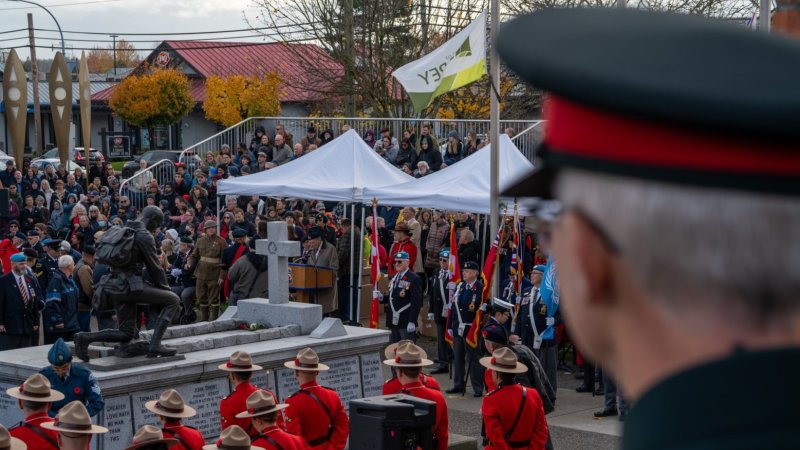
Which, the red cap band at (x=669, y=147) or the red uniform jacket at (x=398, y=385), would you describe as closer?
the red cap band at (x=669, y=147)

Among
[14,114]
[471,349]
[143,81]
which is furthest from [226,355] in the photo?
[143,81]

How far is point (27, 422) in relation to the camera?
327 inches

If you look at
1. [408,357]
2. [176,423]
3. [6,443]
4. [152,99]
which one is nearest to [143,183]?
[408,357]

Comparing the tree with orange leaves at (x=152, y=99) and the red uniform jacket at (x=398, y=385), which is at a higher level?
the tree with orange leaves at (x=152, y=99)

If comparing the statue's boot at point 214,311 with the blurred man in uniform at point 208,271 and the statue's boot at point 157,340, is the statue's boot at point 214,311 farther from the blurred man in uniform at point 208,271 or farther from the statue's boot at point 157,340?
the statue's boot at point 157,340

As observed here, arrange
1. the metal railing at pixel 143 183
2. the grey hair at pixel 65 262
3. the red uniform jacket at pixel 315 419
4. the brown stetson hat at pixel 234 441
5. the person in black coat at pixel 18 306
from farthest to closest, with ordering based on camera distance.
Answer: the metal railing at pixel 143 183, the grey hair at pixel 65 262, the person in black coat at pixel 18 306, the red uniform jacket at pixel 315 419, the brown stetson hat at pixel 234 441

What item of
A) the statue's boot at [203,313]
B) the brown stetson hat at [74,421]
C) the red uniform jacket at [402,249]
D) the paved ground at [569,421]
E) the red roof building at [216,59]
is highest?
the red roof building at [216,59]

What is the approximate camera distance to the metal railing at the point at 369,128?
75.9ft

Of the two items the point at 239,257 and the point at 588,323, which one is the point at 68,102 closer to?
the point at 239,257

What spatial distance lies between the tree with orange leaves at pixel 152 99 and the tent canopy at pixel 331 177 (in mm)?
33450

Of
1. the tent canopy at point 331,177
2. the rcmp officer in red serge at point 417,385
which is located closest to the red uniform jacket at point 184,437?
the rcmp officer in red serge at point 417,385

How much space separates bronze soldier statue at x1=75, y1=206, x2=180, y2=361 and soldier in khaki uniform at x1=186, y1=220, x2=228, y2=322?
6438 mm

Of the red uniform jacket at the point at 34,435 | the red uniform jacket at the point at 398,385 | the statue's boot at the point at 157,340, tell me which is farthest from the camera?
the statue's boot at the point at 157,340

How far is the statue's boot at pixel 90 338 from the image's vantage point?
11305mm
